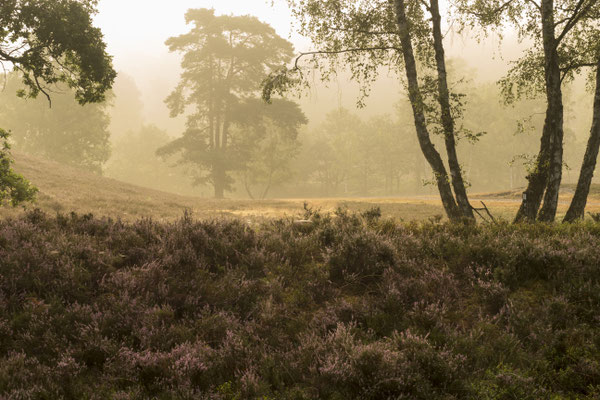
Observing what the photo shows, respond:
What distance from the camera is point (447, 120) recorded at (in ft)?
33.0

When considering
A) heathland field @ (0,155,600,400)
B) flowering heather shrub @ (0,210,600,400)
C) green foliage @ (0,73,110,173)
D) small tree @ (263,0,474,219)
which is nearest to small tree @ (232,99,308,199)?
green foliage @ (0,73,110,173)

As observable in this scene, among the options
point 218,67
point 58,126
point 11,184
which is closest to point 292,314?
point 11,184

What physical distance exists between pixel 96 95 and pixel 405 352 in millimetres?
9636

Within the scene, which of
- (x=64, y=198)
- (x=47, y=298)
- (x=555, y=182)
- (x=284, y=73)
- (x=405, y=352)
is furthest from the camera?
(x=64, y=198)

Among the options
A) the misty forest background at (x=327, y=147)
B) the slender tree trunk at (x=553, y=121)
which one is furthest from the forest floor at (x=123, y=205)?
the misty forest background at (x=327, y=147)

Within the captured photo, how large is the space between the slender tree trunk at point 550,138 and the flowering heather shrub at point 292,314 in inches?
115

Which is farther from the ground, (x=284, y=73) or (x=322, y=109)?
(x=322, y=109)

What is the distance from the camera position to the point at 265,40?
1500 inches

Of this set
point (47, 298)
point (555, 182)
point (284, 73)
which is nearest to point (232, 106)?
point (284, 73)

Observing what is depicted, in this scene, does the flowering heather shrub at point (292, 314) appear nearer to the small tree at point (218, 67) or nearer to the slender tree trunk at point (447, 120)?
the slender tree trunk at point (447, 120)

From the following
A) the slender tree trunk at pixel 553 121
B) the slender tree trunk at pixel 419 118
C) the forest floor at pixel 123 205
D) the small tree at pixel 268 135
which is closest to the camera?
the slender tree trunk at pixel 553 121

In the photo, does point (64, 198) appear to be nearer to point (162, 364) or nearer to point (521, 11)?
point (162, 364)

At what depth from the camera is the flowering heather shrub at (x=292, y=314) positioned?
11.1 ft

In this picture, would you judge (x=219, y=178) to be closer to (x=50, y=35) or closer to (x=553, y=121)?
(x=50, y=35)
